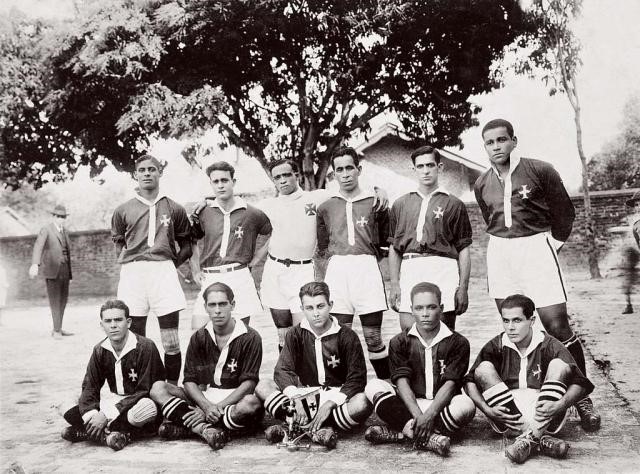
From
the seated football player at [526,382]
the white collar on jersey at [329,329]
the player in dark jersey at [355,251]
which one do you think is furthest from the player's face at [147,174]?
the seated football player at [526,382]

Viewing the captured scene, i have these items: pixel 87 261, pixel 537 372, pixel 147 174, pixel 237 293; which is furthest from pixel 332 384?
pixel 87 261

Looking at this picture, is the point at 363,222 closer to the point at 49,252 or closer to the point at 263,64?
the point at 49,252

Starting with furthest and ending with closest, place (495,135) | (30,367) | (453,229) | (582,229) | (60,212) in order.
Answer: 1. (582,229)
2. (60,212)
3. (30,367)
4. (453,229)
5. (495,135)

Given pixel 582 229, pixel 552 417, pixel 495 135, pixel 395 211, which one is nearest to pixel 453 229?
pixel 395 211

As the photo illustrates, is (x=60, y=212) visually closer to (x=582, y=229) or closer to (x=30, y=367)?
(x=30, y=367)

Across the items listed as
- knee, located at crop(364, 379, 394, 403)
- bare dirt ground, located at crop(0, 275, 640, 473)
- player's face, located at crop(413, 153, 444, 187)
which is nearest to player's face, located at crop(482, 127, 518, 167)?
player's face, located at crop(413, 153, 444, 187)

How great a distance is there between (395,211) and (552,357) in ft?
4.09

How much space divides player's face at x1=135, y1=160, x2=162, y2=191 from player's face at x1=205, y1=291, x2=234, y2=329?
3.42 ft

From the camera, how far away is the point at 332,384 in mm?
3471

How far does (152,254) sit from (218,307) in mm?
904

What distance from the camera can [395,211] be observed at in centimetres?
381

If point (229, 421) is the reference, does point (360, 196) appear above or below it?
above

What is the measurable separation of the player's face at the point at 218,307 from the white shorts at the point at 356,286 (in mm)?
692

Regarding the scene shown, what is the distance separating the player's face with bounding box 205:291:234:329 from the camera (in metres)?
3.50
